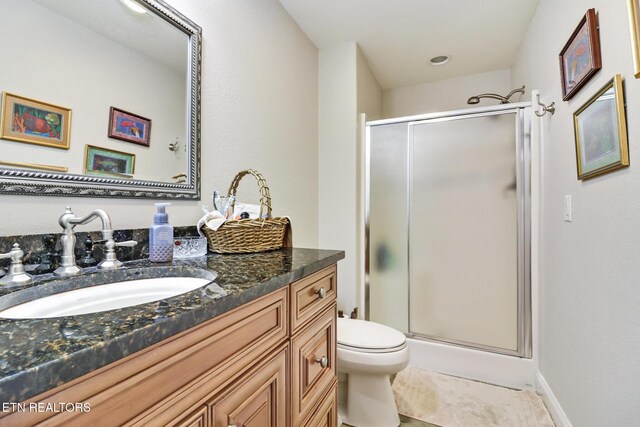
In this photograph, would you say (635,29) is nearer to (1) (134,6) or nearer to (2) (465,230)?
(2) (465,230)

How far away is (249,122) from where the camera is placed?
1.60 m

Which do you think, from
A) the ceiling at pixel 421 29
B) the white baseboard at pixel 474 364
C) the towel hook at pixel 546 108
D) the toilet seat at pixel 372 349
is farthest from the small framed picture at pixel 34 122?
the white baseboard at pixel 474 364

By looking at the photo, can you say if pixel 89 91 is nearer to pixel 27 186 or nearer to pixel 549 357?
pixel 27 186

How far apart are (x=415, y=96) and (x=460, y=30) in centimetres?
94

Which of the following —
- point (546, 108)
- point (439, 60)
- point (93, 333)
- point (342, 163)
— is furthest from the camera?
point (439, 60)

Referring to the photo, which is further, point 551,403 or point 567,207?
point 551,403

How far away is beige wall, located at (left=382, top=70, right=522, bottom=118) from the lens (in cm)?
279

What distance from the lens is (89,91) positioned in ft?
3.03

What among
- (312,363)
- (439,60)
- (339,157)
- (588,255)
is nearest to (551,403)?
(588,255)

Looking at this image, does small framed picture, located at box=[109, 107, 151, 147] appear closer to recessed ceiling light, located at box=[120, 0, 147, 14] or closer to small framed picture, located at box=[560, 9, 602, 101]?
recessed ceiling light, located at box=[120, 0, 147, 14]

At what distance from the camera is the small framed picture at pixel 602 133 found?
0.99m

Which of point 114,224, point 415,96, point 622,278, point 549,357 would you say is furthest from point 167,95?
point 415,96

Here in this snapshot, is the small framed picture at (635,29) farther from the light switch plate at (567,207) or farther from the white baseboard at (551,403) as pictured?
the white baseboard at (551,403)

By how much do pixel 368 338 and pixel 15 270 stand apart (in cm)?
135
